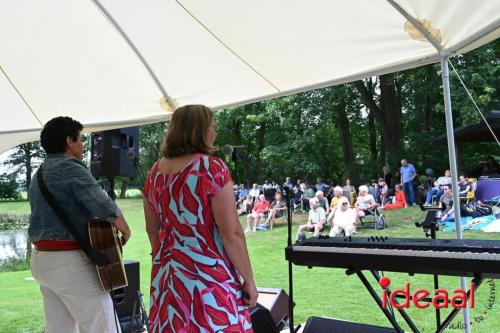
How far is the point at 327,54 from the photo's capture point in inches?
117

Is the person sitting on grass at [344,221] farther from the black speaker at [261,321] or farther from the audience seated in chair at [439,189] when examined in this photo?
the black speaker at [261,321]

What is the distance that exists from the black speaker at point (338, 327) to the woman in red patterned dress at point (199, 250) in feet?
3.84

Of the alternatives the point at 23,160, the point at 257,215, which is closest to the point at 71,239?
Answer: the point at 257,215

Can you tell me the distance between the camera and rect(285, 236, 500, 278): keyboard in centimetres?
194

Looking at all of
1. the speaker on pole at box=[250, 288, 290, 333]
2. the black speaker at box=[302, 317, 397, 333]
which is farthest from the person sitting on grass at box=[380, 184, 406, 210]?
the black speaker at box=[302, 317, 397, 333]

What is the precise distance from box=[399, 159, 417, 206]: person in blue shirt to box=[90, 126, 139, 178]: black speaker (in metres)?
9.93

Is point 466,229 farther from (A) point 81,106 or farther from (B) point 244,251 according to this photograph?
(B) point 244,251

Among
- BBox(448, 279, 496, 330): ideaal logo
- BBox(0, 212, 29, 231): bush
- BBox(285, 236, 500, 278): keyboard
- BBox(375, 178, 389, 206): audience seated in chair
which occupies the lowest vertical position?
BBox(0, 212, 29, 231): bush

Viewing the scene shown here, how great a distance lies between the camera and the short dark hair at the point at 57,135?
2.37 meters

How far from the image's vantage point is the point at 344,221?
9.75 m

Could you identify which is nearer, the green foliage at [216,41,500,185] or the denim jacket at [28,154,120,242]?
the denim jacket at [28,154,120,242]

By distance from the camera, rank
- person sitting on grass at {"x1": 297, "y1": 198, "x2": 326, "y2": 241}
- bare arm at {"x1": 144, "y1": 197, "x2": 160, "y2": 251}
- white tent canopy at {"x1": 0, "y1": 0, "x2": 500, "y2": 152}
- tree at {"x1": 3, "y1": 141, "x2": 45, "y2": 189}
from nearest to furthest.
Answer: bare arm at {"x1": 144, "y1": 197, "x2": 160, "y2": 251}
white tent canopy at {"x1": 0, "y1": 0, "x2": 500, "y2": 152}
person sitting on grass at {"x1": 297, "y1": 198, "x2": 326, "y2": 241}
tree at {"x1": 3, "y1": 141, "x2": 45, "y2": 189}

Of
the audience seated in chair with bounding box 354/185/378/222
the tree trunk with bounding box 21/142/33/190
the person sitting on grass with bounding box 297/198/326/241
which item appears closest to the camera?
the person sitting on grass with bounding box 297/198/326/241

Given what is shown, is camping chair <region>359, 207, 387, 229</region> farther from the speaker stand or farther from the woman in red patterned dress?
the woman in red patterned dress
